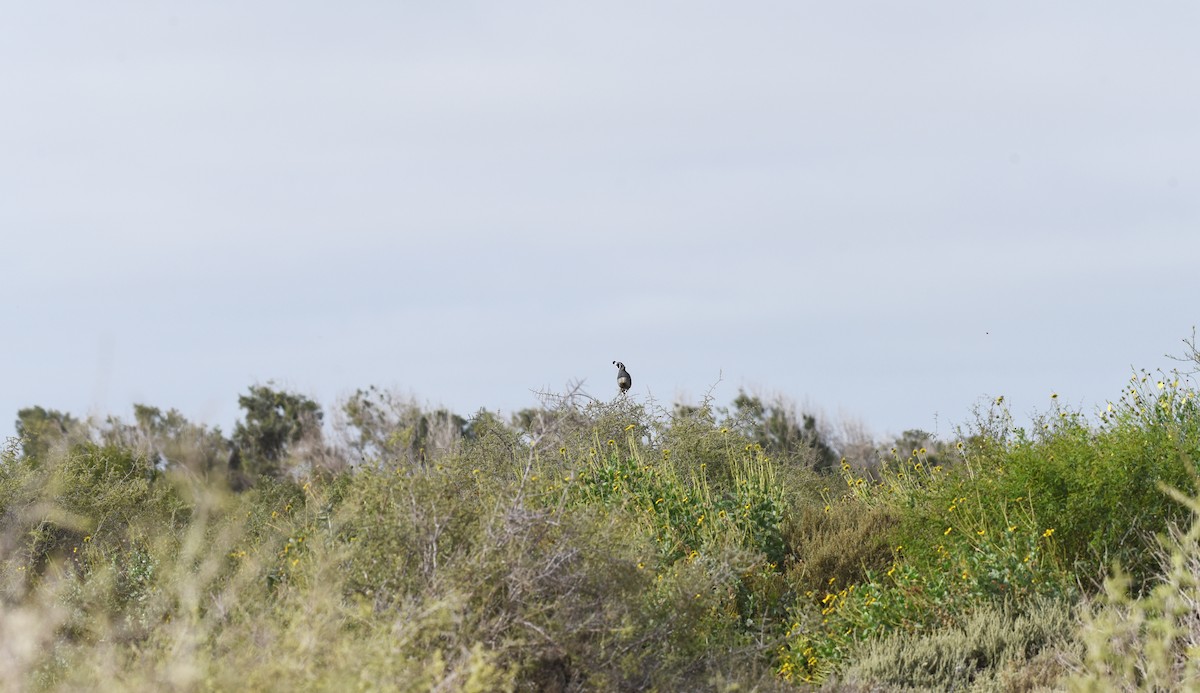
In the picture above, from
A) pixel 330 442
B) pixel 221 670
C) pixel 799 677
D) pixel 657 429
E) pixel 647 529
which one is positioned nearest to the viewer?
pixel 221 670

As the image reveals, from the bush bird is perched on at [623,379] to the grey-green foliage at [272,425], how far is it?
17.9 meters

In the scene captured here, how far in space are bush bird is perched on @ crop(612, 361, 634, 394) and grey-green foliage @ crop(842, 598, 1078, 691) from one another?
7610mm

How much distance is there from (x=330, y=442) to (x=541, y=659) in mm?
26879

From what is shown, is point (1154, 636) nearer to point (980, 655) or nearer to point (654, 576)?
point (980, 655)

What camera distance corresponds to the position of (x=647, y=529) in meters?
10.3

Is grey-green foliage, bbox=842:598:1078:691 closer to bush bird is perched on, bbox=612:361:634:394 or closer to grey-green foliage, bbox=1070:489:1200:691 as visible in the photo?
grey-green foliage, bbox=1070:489:1200:691

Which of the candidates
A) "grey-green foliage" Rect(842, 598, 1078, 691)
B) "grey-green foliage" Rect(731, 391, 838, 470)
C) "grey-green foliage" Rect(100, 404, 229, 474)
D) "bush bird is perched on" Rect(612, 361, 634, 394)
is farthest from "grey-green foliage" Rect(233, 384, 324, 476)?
"grey-green foliage" Rect(842, 598, 1078, 691)

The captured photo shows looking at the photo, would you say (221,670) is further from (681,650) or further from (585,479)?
(585,479)

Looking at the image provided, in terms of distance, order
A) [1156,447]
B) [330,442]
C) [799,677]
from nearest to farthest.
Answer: [799,677], [1156,447], [330,442]

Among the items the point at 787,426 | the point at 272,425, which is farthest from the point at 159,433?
the point at 787,426

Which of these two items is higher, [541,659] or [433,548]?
[433,548]

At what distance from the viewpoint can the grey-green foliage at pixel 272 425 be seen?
107 ft

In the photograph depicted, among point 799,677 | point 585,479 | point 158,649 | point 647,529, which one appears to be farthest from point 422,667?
point 585,479

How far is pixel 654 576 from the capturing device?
804 cm
